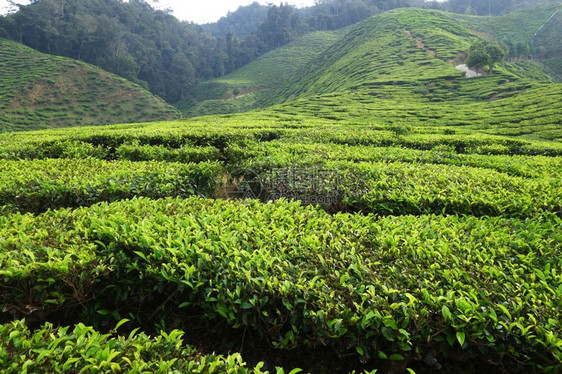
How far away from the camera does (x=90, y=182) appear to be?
4660 millimetres

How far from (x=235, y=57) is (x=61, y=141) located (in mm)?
100727

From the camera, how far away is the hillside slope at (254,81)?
66.0m

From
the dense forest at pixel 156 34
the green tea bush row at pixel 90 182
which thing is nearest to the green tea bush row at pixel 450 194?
the green tea bush row at pixel 90 182

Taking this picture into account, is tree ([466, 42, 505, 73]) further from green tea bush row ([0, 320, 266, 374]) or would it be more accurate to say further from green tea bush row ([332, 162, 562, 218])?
green tea bush row ([0, 320, 266, 374])

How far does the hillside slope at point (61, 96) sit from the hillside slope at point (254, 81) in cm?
1210

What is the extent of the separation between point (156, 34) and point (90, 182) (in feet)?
337

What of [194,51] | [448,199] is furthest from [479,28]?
[448,199]

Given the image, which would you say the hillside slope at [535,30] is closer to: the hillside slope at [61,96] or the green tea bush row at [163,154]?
the green tea bush row at [163,154]

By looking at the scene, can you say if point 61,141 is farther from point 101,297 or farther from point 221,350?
point 221,350

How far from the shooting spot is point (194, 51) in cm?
9506

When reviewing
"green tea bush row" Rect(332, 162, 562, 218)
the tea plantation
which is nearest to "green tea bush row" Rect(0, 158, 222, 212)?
the tea plantation

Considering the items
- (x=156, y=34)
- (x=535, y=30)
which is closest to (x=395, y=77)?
(x=535, y=30)

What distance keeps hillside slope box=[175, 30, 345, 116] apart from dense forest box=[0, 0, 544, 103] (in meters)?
6.97

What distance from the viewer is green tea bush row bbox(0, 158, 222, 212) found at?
179 inches
